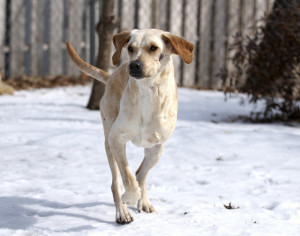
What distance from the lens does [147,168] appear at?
9.96 feet

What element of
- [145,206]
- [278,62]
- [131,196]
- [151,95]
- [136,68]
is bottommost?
[145,206]

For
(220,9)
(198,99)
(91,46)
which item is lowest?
(198,99)

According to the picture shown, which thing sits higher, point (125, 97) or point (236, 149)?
point (125, 97)

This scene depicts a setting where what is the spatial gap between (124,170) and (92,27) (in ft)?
21.1

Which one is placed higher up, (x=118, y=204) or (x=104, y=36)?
(x=104, y=36)

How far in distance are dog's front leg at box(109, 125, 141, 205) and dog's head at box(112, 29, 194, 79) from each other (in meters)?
0.45

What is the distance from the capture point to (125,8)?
8.56 m

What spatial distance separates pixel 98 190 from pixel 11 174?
0.82 metres

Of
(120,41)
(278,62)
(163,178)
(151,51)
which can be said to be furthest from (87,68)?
(278,62)

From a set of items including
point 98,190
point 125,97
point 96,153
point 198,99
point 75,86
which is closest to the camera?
point 125,97

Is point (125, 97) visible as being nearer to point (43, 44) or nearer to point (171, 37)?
point (171, 37)

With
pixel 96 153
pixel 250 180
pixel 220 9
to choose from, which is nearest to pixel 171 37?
pixel 250 180

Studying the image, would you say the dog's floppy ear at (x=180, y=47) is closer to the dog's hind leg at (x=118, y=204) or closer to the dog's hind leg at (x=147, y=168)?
the dog's hind leg at (x=147, y=168)

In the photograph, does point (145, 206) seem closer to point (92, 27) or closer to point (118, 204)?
point (118, 204)
